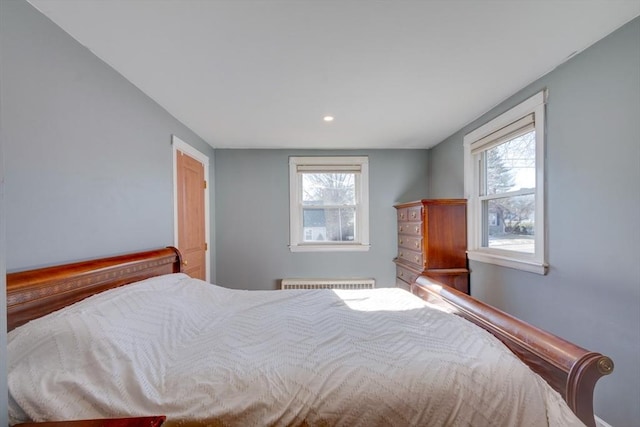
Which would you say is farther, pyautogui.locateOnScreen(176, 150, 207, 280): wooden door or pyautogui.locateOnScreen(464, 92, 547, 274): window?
pyautogui.locateOnScreen(176, 150, 207, 280): wooden door

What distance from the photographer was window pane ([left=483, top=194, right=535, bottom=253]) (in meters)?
2.00

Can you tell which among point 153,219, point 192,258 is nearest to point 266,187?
point 192,258

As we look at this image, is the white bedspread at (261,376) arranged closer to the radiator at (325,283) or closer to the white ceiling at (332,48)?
the white ceiling at (332,48)

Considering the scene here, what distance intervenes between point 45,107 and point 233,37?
95cm

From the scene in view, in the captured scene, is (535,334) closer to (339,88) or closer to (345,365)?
(345,365)

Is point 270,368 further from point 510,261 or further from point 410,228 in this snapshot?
point 410,228

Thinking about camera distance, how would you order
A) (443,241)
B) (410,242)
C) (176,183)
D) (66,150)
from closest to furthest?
(66,150) → (176,183) → (443,241) → (410,242)

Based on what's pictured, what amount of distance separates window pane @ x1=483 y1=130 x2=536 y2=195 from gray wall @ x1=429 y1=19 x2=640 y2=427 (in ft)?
0.77

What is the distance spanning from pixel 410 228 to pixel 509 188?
3.32 ft

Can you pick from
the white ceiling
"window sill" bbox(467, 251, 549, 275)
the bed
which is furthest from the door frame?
"window sill" bbox(467, 251, 549, 275)

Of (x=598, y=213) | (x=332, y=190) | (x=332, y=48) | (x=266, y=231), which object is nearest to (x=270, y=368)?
(x=332, y=48)

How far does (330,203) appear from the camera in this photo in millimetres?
3531

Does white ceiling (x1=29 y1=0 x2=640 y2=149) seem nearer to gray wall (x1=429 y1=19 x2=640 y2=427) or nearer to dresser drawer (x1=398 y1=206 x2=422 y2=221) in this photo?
gray wall (x1=429 y1=19 x2=640 y2=427)

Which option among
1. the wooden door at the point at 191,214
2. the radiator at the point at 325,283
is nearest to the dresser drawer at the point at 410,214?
the radiator at the point at 325,283
